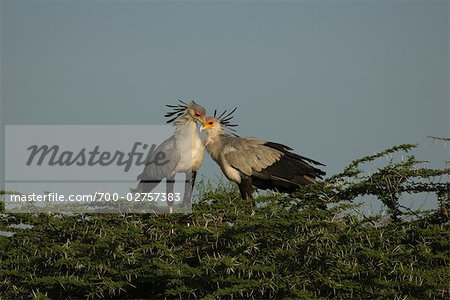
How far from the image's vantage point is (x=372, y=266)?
629cm

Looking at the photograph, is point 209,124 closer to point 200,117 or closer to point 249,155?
point 200,117

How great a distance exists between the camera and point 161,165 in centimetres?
978

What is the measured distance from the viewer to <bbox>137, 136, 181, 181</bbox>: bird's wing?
9.71 metres

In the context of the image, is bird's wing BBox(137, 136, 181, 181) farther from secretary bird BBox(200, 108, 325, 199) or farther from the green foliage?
the green foliage

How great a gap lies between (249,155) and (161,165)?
3.23ft

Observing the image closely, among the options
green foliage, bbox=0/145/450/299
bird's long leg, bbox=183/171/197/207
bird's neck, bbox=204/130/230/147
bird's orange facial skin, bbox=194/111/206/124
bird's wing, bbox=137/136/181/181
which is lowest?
green foliage, bbox=0/145/450/299

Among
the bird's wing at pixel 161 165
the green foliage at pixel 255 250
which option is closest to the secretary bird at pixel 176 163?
the bird's wing at pixel 161 165

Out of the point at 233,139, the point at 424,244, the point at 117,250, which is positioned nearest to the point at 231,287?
the point at 117,250

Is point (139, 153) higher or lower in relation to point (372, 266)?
higher

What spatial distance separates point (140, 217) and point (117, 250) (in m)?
0.58

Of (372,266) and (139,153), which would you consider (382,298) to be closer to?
(372,266)

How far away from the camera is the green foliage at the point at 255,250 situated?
6.26 m

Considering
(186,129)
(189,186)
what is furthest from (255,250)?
(186,129)

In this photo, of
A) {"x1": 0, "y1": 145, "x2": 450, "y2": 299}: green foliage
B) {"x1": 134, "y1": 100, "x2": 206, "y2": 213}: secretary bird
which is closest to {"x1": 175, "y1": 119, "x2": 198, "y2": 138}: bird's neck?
{"x1": 134, "y1": 100, "x2": 206, "y2": 213}: secretary bird
